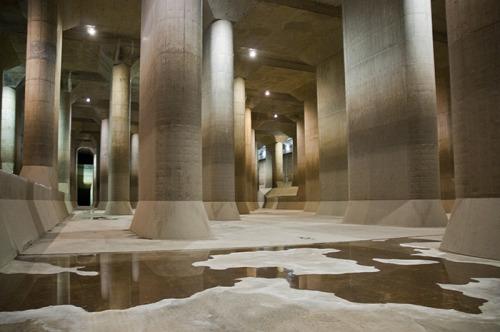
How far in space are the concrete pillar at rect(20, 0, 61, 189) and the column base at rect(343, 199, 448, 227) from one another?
14493 millimetres

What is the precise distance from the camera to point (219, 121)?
1827cm

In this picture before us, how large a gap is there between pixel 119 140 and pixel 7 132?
320 inches

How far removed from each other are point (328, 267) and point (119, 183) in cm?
2249

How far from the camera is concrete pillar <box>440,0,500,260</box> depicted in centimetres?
586

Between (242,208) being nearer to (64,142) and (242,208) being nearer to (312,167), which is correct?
(312,167)

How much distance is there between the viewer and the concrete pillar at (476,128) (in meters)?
5.86

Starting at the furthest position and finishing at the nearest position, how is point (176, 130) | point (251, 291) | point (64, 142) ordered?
1. point (64, 142)
2. point (176, 130)
3. point (251, 291)

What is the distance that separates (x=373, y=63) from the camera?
13.5 meters

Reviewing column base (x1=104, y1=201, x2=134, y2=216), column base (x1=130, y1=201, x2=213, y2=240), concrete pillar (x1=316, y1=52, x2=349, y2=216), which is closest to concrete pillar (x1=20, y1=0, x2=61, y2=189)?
column base (x1=104, y1=201, x2=134, y2=216)

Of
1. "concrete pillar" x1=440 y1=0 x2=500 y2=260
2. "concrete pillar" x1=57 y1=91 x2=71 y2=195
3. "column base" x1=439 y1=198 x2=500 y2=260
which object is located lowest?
"column base" x1=439 y1=198 x2=500 y2=260

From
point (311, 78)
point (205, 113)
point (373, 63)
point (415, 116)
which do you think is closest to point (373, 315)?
point (415, 116)

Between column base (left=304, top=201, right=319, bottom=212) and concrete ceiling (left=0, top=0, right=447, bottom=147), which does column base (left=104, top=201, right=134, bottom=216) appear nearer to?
concrete ceiling (left=0, top=0, right=447, bottom=147)

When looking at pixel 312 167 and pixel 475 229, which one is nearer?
pixel 475 229

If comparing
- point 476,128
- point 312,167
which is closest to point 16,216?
point 476,128
